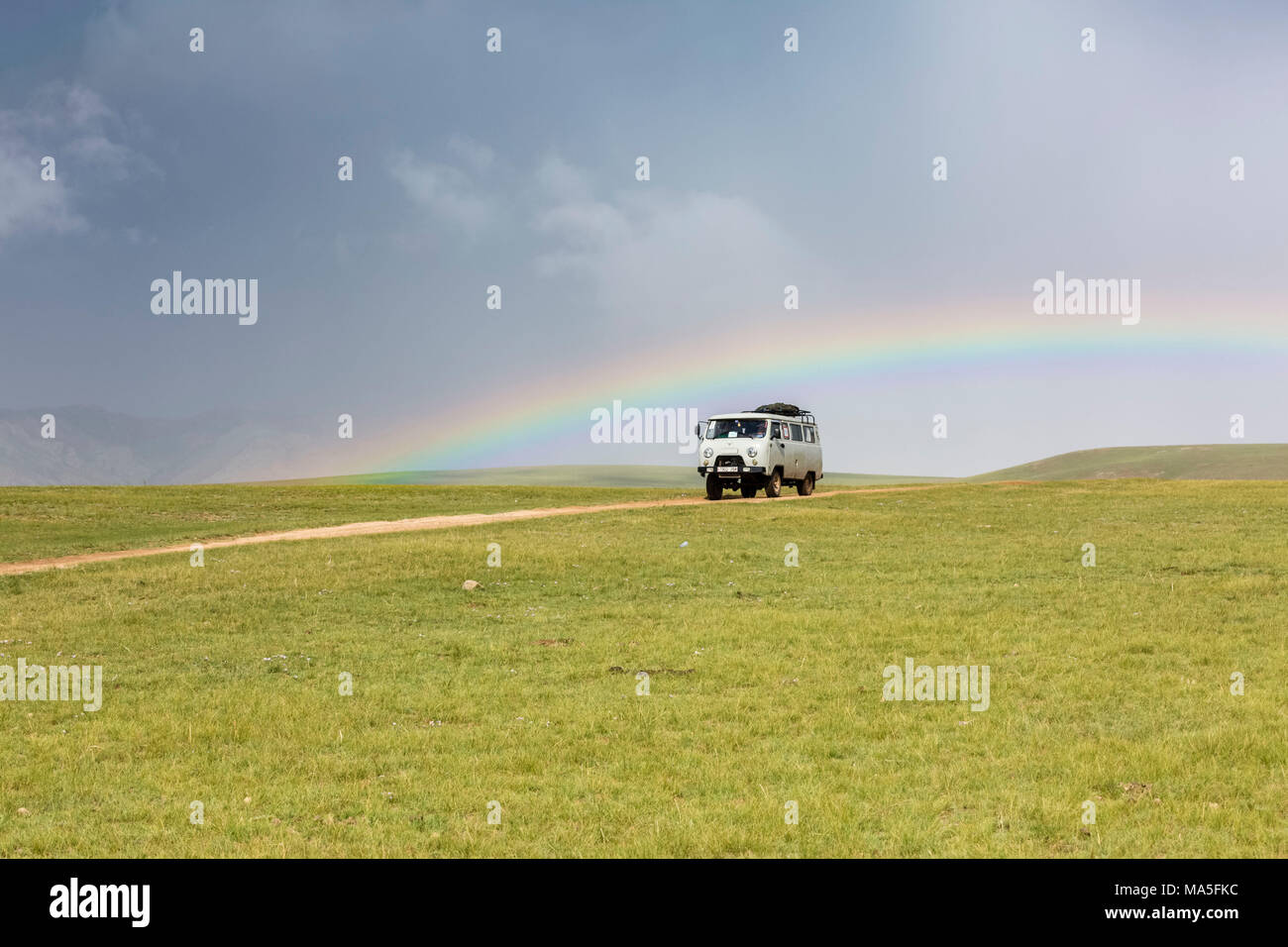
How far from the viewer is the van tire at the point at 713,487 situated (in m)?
47.2

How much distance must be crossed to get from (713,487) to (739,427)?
3.18 meters

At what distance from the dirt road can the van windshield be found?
302cm

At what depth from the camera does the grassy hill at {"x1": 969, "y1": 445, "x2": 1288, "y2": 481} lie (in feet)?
372

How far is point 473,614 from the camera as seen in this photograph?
22438 millimetres

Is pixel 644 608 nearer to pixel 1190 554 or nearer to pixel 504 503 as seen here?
pixel 1190 554

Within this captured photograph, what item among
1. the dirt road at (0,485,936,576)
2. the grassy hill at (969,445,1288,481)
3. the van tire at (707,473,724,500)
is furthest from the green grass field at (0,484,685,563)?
the grassy hill at (969,445,1288,481)

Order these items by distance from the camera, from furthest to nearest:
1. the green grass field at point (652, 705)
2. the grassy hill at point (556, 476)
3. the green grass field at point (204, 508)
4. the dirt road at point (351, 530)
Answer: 1. the grassy hill at point (556, 476)
2. the green grass field at point (204, 508)
3. the dirt road at point (351, 530)
4. the green grass field at point (652, 705)

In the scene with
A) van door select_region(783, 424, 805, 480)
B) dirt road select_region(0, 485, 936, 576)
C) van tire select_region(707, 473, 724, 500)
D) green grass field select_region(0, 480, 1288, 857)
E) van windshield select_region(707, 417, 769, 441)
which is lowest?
green grass field select_region(0, 480, 1288, 857)

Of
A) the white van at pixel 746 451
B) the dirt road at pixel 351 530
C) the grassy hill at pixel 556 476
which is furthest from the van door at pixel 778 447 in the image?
the grassy hill at pixel 556 476

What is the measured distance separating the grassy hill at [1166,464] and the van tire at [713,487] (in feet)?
227

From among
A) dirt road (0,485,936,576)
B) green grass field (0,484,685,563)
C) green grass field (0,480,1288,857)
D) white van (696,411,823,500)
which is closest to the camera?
green grass field (0,480,1288,857)

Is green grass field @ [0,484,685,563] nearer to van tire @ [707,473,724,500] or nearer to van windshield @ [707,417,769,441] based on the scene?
van tire @ [707,473,724,500]

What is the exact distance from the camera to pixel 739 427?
4638 centimetres

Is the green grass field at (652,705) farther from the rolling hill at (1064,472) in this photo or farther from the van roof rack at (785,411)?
the rolling hill at (1064,472)
